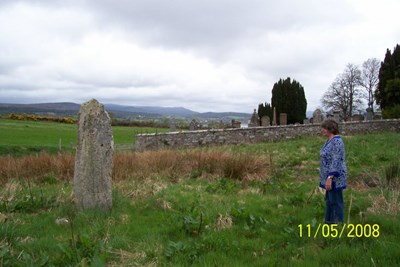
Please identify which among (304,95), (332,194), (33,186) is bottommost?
(33,186)

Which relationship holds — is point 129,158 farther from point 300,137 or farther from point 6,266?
point 300,137

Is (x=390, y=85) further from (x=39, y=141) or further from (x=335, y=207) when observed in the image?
(x=335, y=207)

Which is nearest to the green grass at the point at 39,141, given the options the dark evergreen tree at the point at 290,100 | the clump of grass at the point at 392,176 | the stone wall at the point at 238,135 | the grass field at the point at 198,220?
the stone wall at the point at 238,135

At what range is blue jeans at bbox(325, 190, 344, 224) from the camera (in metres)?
5.30

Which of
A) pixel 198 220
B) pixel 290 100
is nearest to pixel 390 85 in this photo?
pixel 290 100

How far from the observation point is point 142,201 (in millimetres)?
7027

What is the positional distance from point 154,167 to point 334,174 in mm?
5684

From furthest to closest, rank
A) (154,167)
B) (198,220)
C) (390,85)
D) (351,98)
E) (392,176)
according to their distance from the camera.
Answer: (351,98), (390,85), (154,167), (392,176), (198,220)

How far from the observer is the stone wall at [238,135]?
1956cm

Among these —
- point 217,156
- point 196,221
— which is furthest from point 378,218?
point 217,156

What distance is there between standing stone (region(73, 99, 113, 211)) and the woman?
3549mm

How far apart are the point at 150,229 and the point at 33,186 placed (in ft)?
14.2

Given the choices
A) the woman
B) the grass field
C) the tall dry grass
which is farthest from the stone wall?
the woman

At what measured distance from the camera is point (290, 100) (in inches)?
1483
